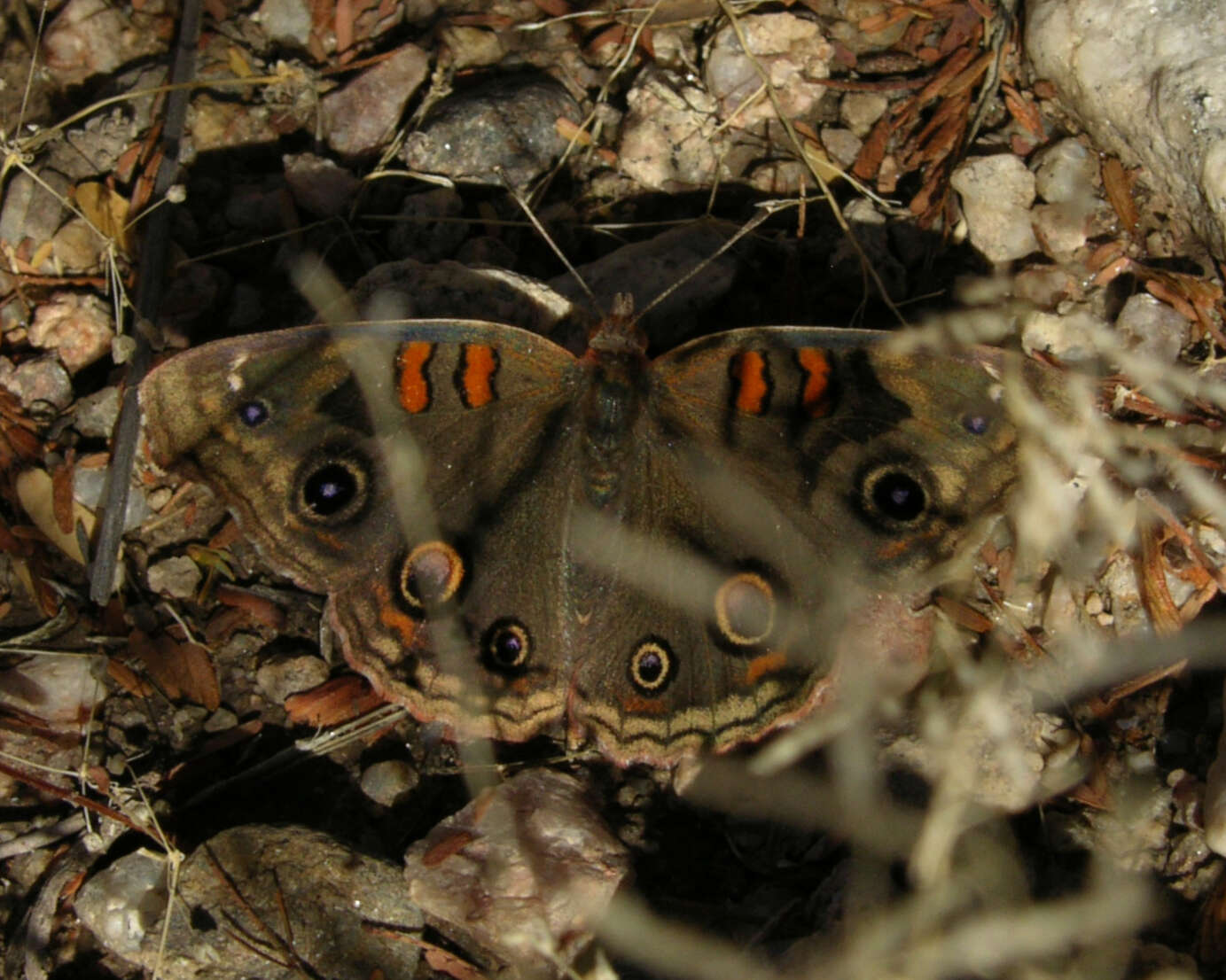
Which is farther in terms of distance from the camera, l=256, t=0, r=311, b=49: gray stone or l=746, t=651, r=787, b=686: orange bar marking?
l=256, t=0, r=311, b=49: gray stone

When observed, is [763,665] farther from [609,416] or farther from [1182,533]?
[1182,533]

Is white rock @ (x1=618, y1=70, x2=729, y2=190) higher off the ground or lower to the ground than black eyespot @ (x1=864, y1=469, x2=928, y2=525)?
higher

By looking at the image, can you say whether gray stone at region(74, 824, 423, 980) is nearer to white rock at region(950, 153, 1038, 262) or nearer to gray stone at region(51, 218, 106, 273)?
gray stone at region(51, 218, 106, 273)

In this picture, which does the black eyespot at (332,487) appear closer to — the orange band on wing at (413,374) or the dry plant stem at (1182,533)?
the orange band on wing at (413,374)

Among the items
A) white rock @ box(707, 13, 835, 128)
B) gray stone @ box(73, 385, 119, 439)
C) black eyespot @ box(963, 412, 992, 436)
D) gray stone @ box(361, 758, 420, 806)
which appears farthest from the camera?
white rock @ box(707, 13, 835, 128)

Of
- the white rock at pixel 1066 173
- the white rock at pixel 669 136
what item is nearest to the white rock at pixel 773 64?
the white rock at pixel 669 136

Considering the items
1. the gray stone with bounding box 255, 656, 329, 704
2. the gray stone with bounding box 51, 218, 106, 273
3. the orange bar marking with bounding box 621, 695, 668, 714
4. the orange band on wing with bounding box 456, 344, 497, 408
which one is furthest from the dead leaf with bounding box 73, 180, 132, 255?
the orange bar marking with bounding box 621, 695, 668, 714

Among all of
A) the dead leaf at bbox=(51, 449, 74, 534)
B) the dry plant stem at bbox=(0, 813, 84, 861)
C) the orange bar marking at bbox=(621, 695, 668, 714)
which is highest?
the orange bar marking at bbox=(621, 695, 668, 714)

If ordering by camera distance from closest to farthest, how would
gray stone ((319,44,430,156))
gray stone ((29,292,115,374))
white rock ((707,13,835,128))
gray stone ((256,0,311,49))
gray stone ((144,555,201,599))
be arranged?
gray stone ((144,555,201,599))
gray stone ((29,292,115,374))
white rock ((707,13,835,128))
gray stone ((319,44,430,156))
gray stone ((256,0,311,49))
